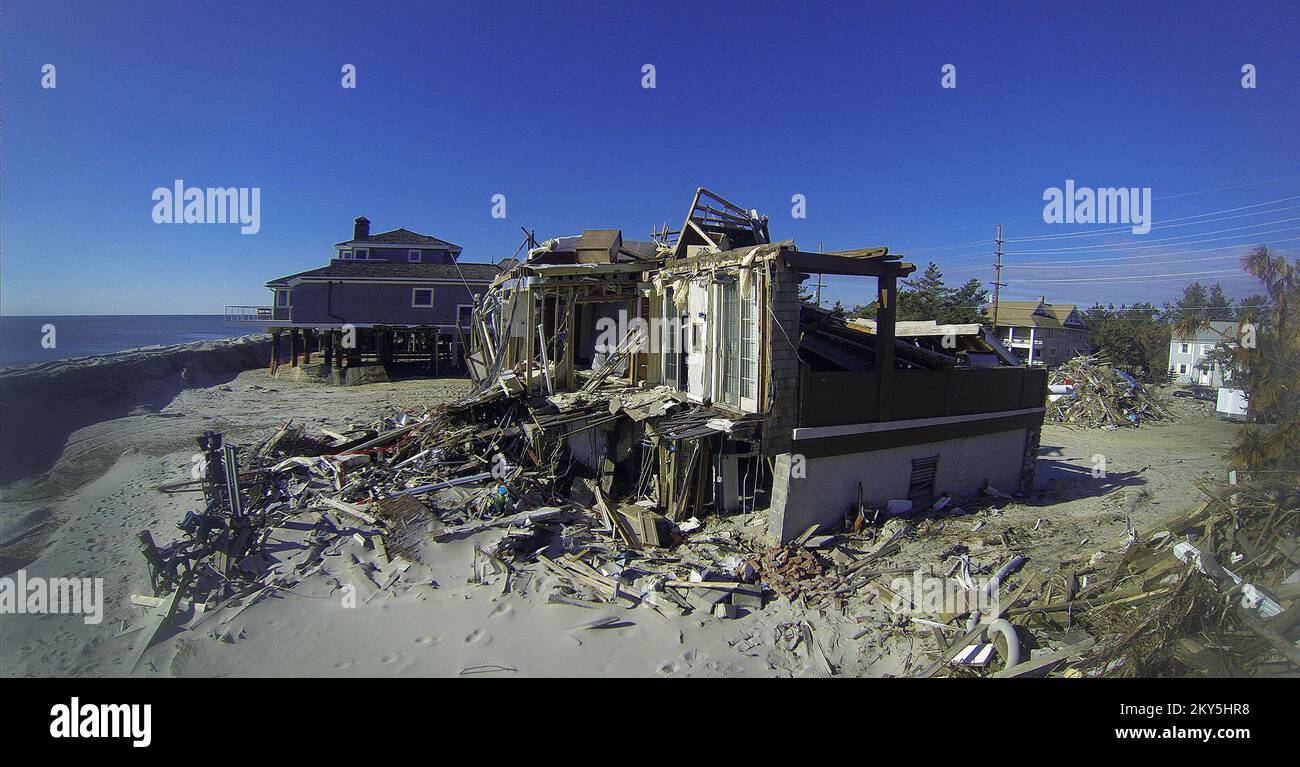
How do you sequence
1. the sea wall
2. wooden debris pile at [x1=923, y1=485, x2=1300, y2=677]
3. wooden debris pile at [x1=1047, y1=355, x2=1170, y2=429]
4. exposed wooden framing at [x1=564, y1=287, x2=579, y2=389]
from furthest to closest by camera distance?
wooden debris pile at [x1=1047, y1=355, x2=1170, y2=429]
the sea wall
exposed wooden framing at [x1=564, y1=287, x2=579, y2=389]
wooden debris pile at [x1=923, y1=485, x2=1300, y2=677]

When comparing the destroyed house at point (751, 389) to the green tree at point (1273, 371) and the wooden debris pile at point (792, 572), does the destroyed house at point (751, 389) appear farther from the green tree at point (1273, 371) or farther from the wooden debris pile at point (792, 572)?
the green tree at point (1273, 371)

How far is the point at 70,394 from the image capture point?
27.3 m

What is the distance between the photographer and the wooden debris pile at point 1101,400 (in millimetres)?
26969

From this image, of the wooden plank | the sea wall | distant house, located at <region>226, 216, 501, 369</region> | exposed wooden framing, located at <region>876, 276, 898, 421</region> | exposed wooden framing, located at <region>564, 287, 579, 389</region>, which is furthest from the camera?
distant house, located at <region>226, 216, 501, 369</region>

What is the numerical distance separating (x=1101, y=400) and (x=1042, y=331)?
764 inches

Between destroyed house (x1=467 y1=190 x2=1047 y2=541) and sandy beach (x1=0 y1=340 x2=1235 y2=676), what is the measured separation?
3.83 ft

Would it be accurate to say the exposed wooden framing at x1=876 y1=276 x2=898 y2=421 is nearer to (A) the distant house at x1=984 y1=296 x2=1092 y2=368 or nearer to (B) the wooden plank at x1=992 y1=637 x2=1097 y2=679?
(B) the wooden plank at x1=992 y1=637 x2=1097 y2=679

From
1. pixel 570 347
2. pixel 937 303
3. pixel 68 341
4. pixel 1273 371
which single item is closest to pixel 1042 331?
pixel 937 303

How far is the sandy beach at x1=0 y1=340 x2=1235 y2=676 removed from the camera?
284 inches

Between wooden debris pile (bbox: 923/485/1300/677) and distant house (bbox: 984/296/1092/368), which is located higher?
distant house (bbox: 984/296/1092/368)

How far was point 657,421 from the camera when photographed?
11.2 metres

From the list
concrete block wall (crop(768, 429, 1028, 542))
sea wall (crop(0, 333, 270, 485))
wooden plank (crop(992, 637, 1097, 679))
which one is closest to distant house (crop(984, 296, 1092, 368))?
concrete block wall (crop(768, 429, 1028, 542))

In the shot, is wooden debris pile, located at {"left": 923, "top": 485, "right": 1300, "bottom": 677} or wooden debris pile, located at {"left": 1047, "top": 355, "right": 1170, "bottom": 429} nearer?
wooden debris pile, located at {"left": 923, "top": 485, "right": 1300, "bottom": 677}
